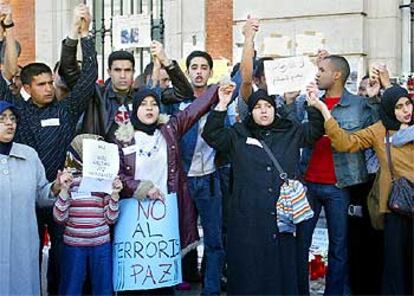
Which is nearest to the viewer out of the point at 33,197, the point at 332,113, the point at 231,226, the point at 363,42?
the point at 33,197

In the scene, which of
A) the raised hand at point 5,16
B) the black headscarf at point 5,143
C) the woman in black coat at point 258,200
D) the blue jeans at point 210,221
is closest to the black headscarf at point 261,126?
the woman in black coat at point 258,200

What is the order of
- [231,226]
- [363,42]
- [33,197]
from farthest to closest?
[363,42]
[231,226]
[33,197]

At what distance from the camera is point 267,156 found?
5.93 m

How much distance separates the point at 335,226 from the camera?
6.64m

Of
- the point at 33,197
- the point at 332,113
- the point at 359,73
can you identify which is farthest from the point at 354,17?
the point at 33,197

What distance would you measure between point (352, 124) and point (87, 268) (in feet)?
8.01

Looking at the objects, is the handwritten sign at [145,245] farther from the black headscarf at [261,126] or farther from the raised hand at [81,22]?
the raised hand at [81,22]

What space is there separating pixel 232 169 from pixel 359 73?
4.63 metres

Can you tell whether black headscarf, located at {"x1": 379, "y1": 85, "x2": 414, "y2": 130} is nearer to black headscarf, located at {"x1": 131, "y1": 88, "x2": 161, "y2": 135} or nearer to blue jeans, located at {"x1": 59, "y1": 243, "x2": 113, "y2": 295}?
black headscarf, located at {"x1": 131, "y1": 88, "x2": 161, "y2": 135}

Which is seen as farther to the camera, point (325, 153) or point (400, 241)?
point (325, 153)

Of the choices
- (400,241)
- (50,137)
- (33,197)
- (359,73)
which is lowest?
(400,241)

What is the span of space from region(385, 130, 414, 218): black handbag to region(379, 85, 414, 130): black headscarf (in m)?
0.41

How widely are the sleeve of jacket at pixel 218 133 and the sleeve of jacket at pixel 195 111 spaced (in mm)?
258

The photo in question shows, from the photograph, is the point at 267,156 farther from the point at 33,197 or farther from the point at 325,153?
the point at 33,197
